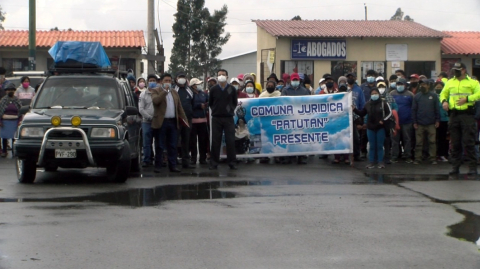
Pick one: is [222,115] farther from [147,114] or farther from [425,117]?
[425,117]

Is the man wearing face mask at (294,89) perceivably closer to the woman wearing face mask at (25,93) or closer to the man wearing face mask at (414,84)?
the man wearing face mask at (414,84)

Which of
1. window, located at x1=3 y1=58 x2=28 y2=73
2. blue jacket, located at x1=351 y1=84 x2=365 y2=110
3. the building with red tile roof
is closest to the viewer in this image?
blue jacket, located at x1=351 y1=84 x2=365 y2=110

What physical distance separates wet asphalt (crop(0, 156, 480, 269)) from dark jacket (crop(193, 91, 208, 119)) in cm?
206

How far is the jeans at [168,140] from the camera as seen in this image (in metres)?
14.0

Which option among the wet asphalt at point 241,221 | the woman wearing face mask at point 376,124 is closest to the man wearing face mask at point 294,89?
the woman wearing face mask at point 376,124

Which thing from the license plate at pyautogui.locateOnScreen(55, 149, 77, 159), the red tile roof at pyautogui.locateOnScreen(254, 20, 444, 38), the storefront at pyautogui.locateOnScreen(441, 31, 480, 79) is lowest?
the license plate at pyautogui.locateOnScreen(55, 149, 77, 159)

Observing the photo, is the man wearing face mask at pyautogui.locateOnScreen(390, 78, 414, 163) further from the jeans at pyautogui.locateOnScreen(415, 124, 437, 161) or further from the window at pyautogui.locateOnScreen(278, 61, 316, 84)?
the window at pyautogui.locateOnScreen(278, 61, 316, 84)

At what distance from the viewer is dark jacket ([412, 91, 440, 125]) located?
1577 centimetres

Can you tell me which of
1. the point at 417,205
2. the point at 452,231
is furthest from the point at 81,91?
the point at 452,231

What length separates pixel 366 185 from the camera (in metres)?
12.0

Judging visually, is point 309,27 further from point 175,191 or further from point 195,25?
point 175,191

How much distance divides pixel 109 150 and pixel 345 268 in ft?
19.7

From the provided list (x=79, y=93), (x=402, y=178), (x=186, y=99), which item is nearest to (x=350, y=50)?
(x=186, y=99)

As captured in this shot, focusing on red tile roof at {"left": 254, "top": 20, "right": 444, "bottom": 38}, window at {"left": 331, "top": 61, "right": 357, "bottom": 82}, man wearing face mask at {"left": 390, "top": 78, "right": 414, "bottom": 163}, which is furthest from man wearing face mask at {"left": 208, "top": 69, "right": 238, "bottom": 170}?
window at {"left": 331, "top": 61, "right": 357, "bottom": 82}
